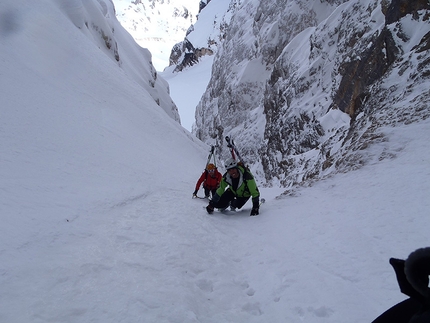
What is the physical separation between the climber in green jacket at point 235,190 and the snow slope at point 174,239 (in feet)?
1.06

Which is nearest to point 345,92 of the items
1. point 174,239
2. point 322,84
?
point 322,84

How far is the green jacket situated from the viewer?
664 cm

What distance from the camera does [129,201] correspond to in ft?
21.0

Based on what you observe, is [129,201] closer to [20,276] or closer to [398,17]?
[20,276]

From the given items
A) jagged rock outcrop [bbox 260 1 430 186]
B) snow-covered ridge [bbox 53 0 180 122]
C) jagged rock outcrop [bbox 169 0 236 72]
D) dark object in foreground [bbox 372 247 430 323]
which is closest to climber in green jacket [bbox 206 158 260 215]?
jagged rock outcrop [bbox 260 1 430 186]

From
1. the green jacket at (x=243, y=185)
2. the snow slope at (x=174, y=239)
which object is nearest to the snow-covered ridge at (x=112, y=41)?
the snow slope at (x=174, y=239)

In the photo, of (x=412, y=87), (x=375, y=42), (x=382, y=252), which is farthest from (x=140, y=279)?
(x=375, y=42)

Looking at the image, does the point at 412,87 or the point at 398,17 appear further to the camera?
the point at 398,17

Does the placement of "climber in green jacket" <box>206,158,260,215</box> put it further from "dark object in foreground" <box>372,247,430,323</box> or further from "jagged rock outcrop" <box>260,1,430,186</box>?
"dark object in foreground" <box>372,247,430,323</box>

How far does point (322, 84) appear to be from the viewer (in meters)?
22.1

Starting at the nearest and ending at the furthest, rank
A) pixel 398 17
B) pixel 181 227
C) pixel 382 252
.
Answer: pixel 382 252 < pixel 181 227 < pixel 398 17

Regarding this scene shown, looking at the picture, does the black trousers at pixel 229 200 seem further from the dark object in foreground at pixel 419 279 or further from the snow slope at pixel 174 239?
the dark object in foreground at pixel 419 279

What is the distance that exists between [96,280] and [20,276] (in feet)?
2.51

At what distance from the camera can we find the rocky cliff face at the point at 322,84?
9.67 metres
